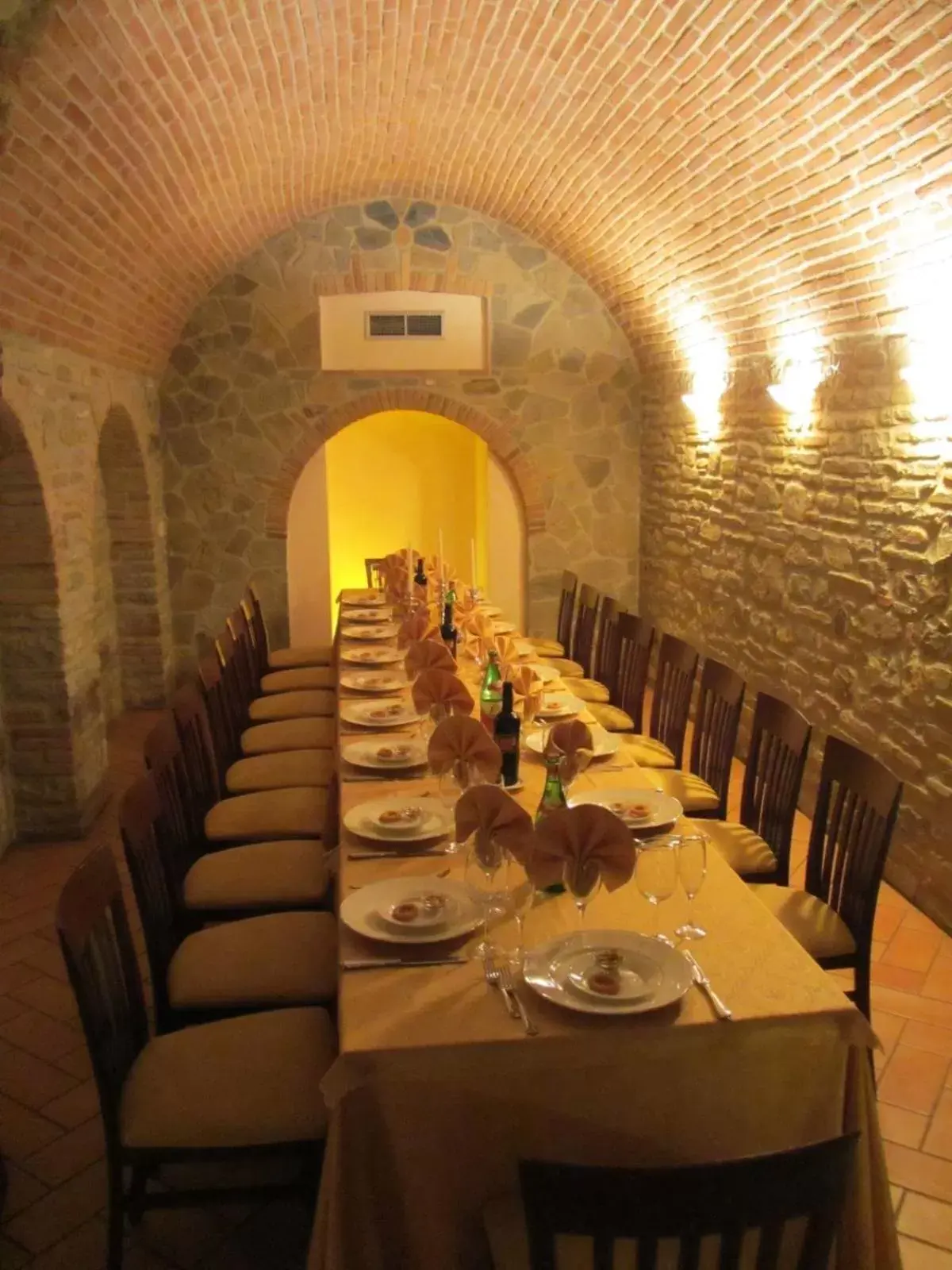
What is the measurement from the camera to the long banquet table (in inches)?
70.4

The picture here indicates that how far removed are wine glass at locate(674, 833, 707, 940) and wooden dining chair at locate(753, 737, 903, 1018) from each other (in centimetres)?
→ 60

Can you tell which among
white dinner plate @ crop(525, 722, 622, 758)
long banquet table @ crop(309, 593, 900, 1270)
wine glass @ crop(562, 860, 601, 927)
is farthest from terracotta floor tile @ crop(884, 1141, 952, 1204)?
white dinner plate @ crop(525, 722, 622, 758)

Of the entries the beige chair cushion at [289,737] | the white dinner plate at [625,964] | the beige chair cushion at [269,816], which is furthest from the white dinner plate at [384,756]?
the white dinner plate at [625,964]

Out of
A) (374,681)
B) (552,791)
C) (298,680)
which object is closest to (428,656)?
(374,681)

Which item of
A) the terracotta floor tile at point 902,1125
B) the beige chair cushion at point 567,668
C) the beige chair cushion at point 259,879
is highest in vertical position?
the beige chair cushion at point 567,668

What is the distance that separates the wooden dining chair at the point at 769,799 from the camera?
10.5 feet

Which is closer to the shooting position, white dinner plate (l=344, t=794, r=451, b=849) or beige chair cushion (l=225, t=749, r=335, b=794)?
white dinner plate (l=344, t=794, r=451, b=849)

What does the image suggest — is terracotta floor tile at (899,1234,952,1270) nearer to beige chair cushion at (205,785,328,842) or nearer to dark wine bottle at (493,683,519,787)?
dark wine bottle at (493,683,519,787)

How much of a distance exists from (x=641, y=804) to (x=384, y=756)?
35.2 inches

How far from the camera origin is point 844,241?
3.91 metres

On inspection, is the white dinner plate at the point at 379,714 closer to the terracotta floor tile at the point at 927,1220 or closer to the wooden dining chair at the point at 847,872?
the wooden dining chair at the point at 847,872

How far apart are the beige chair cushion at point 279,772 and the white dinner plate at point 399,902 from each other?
67.9 inches

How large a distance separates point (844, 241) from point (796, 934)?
262cm

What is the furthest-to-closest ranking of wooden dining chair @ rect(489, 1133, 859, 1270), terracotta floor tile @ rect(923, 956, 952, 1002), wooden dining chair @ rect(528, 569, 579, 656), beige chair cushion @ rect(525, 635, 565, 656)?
wooden dining chair @ rect(528, 569, 579, 656) < beige chair cushion @ rect(525, 635, 565, 656) < terracotta floor tile @ rect(923, 956, 952, 1002) < wooden dining chair @ rect(489, 1133, 859, 1270)
